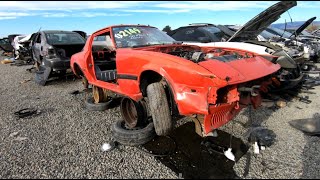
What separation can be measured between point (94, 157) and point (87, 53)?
2480 millimetres

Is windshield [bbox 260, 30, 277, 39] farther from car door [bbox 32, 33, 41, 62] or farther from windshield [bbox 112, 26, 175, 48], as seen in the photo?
car door [bbox 32, 33, 41, 62]

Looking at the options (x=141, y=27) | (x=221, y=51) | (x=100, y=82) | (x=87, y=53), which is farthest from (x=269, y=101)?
(x=87, y=53)

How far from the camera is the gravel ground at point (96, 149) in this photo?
2904 mm

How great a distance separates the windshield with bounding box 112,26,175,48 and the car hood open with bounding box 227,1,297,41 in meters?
1.93

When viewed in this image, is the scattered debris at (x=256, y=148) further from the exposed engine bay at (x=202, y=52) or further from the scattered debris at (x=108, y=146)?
the scattered debris at (x=108, y=146)

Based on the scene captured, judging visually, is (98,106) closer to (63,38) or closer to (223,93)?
(223,93)

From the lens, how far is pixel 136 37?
4402mm

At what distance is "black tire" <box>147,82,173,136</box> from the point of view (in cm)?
319

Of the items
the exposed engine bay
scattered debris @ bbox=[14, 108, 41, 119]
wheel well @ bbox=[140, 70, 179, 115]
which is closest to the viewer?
wheel well @ bbox=[140, 70, 179, 115]

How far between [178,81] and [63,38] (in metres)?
6.66

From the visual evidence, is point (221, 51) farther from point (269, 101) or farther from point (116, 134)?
point (116, 134)

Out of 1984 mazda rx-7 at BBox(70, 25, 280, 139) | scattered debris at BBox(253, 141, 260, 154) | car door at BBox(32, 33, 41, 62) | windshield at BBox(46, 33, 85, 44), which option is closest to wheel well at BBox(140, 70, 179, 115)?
1984 mazda rx-7 at BBox(70, 25, 280, 139)

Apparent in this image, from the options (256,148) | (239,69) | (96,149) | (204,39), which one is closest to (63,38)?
(204,39)

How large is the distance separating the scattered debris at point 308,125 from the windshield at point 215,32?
3409 millimetres
